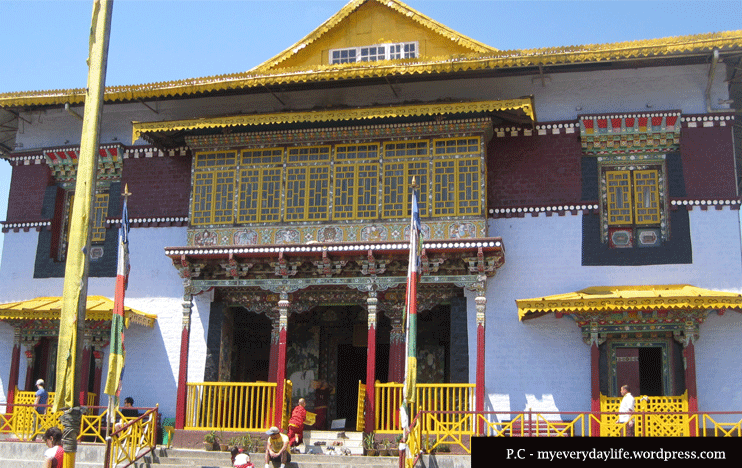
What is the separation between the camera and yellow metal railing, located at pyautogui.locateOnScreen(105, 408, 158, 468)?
48.3ft

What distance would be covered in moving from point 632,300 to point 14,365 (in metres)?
13.6

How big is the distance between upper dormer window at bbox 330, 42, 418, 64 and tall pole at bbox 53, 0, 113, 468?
9.84 m

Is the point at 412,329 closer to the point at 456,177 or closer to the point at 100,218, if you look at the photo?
the point at 456,177

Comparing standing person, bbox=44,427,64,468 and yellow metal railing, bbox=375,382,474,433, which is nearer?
standing person, bbox=44,427,64,468

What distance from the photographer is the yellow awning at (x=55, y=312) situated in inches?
717

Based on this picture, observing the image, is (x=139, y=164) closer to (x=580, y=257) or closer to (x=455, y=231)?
(x=455, y=231)

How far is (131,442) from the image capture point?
49.6 ft

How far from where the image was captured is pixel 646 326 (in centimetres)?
1661

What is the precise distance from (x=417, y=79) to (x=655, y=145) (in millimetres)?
5301

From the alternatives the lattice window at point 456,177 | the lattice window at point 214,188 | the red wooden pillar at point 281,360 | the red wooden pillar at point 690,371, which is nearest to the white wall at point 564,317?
the red wooden pillar at point 690,371

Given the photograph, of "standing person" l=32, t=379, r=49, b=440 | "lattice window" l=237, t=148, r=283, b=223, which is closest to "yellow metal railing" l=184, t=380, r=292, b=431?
"standing person" l=32, t=379, r=49, b=440

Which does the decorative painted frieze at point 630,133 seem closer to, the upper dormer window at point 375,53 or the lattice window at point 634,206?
the lattice window at point 634,206

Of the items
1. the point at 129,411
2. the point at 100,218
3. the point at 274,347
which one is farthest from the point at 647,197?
the point at 100,218

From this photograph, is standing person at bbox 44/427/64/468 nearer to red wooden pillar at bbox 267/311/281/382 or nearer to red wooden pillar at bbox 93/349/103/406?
red wooden pillar at bbox 267/311/281/382
